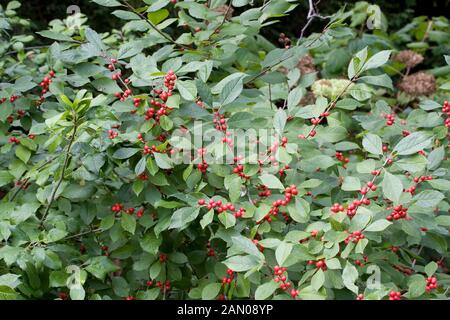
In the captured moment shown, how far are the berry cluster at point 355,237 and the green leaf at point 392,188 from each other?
0.40 feet

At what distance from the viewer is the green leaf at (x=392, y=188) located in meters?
1.54

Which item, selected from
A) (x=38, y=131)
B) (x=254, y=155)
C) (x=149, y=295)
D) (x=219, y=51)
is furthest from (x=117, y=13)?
(x=149, y=295)

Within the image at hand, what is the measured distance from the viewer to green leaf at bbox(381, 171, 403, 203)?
5.05ft

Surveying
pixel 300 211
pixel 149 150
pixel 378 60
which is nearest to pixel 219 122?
pixel 149 150

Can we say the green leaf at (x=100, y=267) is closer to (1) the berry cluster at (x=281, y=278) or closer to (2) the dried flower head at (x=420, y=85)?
(1) the berry cluster at (x=281, y=278)

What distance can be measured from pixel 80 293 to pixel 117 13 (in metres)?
0.92

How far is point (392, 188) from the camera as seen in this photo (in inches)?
60.8

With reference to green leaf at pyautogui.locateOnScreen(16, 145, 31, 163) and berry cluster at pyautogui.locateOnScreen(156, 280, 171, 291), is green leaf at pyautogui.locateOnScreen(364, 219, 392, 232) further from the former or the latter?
green leaf at pyautogui.locateOnScreen(16, 145, 31, 163)

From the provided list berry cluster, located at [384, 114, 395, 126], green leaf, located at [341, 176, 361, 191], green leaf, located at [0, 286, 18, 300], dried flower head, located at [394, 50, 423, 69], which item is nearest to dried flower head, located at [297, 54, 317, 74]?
dried flower head, located at [394, 50, 423, 69]

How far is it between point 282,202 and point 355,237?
0.23m

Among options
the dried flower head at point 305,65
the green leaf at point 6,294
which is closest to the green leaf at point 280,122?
the green leaf at point 6,294

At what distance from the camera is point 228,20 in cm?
224

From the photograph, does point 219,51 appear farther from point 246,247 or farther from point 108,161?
point 246,247

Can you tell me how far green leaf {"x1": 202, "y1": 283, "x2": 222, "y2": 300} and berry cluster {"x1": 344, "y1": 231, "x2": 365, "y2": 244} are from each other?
0.39 metres
